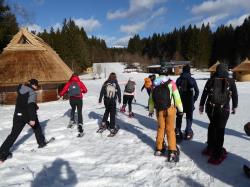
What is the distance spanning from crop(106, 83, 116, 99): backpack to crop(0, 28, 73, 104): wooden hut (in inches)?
430

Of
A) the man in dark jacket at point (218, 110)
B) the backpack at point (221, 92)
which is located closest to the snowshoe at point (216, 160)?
the man in dark jacket at point (218, 110)

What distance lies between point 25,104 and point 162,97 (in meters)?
3.12

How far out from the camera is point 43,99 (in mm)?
19297

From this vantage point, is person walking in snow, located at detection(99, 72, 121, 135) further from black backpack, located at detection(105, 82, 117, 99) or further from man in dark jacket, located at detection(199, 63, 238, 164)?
man in dark jacket, located at detection(199, 63, 238, 164)

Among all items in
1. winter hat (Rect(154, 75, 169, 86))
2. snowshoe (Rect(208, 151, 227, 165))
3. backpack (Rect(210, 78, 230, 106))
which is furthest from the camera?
winter hat (Rect(154, 75, 169, 86))

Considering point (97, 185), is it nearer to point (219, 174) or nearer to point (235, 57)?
point (219, 174)

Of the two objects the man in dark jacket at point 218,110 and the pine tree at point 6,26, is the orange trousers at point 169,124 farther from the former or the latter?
the pine tree at point 6,26

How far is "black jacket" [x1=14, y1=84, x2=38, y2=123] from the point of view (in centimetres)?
670

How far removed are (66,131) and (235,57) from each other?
7165 centimetres

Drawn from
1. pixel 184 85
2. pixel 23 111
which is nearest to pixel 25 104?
pixel 23 111

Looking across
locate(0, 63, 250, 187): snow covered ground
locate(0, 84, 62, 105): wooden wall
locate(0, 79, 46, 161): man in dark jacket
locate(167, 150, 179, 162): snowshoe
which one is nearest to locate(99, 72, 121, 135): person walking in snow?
locate(0, 63, 250, 187): snow covered ground

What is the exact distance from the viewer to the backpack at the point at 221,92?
225 inches

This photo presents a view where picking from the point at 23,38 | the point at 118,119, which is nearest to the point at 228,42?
the point at 23,38

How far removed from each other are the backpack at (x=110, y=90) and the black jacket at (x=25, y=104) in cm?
254
